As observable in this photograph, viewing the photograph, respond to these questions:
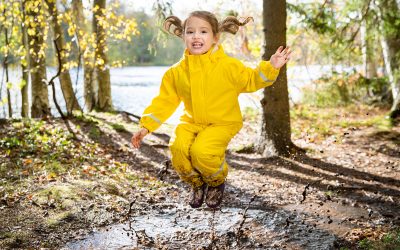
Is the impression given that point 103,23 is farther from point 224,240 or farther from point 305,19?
point 224,240

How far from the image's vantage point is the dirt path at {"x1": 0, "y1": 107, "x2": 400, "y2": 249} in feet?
12.9

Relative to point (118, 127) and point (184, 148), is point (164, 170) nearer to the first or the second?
point (184, 148)

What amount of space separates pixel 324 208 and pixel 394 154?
336 cm

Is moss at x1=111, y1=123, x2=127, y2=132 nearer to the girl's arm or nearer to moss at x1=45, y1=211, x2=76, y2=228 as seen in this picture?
moss at x1=45, y1=211, x2=76, y2=228

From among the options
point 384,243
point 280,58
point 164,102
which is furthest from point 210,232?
point 280,58

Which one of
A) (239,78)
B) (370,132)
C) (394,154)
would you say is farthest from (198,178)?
(370,132)

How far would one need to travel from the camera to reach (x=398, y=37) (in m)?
11.0

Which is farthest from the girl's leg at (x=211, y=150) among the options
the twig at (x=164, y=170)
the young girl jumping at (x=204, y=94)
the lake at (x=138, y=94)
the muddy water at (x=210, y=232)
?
the lake at (x=138, y=94)

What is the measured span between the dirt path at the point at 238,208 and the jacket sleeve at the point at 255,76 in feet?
4.59

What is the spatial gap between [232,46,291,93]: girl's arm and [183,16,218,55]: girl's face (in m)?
0.34

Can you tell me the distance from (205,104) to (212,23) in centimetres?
72

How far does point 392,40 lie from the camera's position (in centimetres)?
1138

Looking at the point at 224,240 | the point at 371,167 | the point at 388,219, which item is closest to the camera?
the point at 224,240

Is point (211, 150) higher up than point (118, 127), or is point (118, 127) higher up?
point (211, 150)
